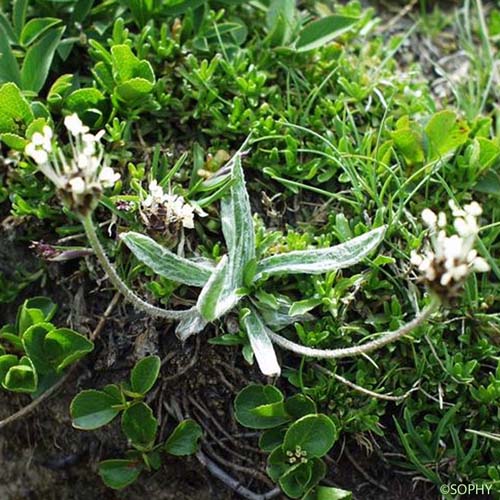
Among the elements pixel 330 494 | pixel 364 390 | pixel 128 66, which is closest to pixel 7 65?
pixel 128 66

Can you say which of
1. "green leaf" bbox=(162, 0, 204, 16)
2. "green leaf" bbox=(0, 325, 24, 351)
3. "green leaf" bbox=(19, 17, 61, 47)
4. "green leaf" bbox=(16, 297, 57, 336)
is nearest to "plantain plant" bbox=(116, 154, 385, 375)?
"green leaf" bbox=(16, 297, 57, 336)

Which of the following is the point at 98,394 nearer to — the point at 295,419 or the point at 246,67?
the point at 295,419

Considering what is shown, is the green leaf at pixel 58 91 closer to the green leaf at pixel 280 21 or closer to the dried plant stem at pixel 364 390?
the green leaf at pixel 280 21

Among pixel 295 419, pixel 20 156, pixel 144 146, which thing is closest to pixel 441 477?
pixel 295 419

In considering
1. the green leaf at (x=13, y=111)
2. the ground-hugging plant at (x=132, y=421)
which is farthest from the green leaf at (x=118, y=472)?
the green leaf at (x=13, y=111)

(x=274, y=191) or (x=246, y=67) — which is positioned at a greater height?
(x=246, y=67)

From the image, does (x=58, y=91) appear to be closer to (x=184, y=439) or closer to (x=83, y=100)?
(x=83, y=100)

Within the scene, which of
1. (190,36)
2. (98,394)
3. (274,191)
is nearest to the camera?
(98,394)

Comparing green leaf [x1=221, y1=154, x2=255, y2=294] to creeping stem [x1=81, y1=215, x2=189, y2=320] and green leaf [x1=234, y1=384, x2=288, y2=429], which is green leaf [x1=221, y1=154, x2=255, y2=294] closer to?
creeping stem [x1=81, y1=215, x2=189, y2=320]
